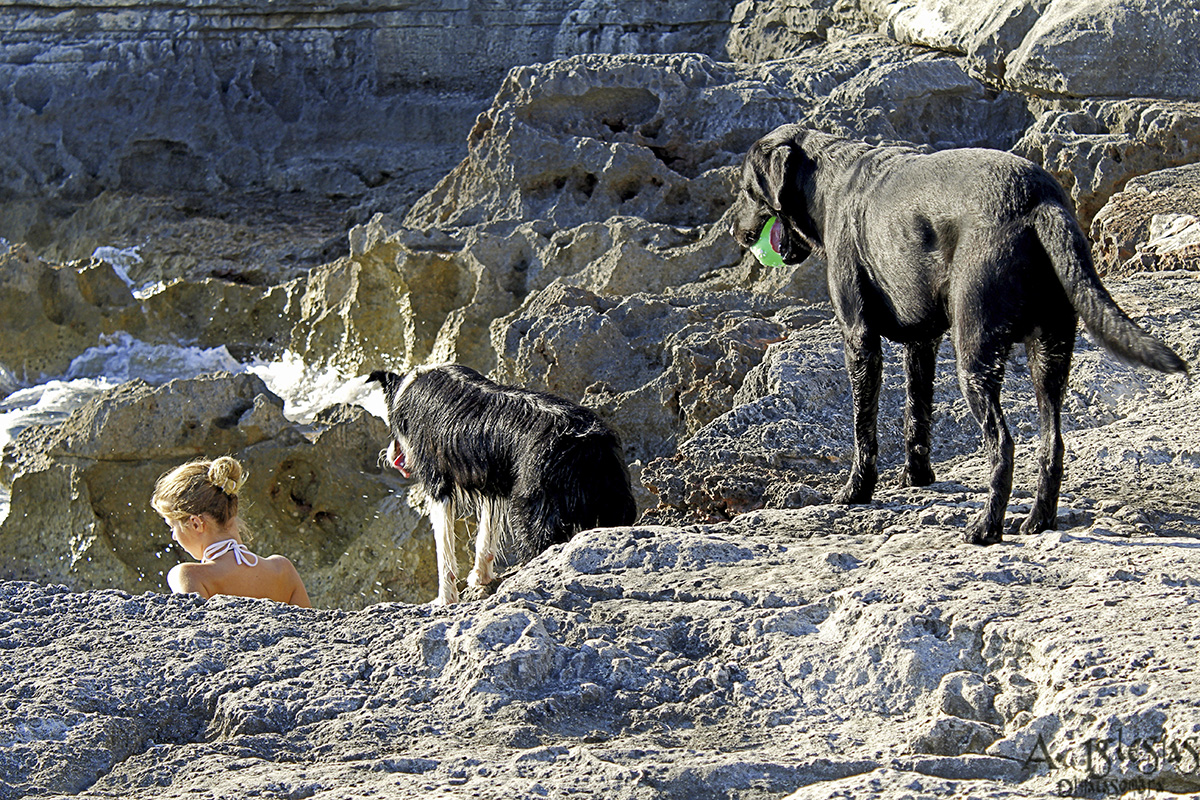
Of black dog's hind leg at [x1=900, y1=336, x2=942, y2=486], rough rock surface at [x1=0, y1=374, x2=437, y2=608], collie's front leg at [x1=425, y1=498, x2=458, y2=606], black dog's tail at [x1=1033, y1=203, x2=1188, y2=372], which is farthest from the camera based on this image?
rough rock surface at [x1=0, y1=374, x2=437, y2=608]

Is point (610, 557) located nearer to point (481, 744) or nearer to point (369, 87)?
point (481, 744)

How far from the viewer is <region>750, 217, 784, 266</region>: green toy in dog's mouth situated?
4.49 m

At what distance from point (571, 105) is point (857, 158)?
19.0ft

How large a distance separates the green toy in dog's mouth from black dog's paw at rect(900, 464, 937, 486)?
939 millimetres

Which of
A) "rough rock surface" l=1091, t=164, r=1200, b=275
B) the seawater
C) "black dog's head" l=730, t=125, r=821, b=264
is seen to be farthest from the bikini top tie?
the seawater

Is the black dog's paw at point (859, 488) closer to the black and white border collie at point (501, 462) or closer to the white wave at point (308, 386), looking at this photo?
the black and white border collie at point (501, 462)

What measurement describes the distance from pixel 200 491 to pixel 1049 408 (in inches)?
117

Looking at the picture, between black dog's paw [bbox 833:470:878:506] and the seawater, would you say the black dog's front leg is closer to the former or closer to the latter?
black dog's paw [bbox 833:470:878:506]

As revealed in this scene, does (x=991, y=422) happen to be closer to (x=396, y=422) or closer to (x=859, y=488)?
(x=859, y=488)

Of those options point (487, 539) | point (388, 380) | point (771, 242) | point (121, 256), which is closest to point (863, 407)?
point (771, 242)

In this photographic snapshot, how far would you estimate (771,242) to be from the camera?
Answer: 178 inches

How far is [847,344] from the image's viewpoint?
4125 millimetres

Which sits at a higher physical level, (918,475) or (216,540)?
(918,475)

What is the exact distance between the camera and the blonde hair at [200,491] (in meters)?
4.32
